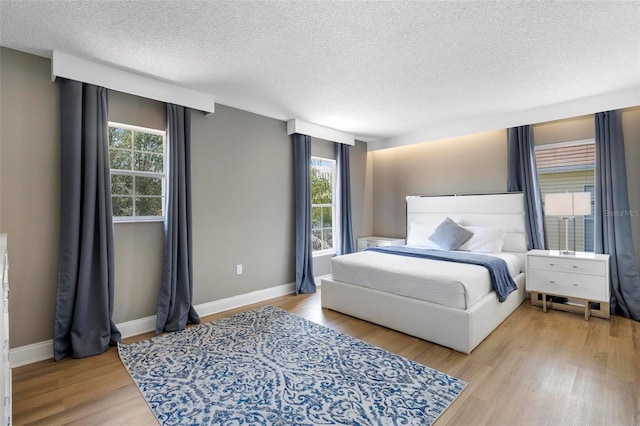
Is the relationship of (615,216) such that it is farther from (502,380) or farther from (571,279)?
(502,380)

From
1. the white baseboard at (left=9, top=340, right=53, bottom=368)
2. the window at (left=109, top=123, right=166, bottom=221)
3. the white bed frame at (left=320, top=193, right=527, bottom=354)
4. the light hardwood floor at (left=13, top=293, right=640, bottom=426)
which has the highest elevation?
the window at (left=109, top=123, right=166, bottom=221)

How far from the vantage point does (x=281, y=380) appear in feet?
7.42

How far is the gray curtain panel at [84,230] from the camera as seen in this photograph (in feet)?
8.59

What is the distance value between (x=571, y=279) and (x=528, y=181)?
1.32 meters

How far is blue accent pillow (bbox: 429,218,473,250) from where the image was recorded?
4172 mm

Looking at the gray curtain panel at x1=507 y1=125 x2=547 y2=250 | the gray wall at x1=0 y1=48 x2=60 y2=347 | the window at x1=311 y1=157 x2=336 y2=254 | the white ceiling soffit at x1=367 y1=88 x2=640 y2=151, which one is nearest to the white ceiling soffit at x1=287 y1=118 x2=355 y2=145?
the window at x1=311 y1=157 x2=336 y2=254

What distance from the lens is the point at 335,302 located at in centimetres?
370

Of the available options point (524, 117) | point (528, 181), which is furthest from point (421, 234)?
point (524, 117)

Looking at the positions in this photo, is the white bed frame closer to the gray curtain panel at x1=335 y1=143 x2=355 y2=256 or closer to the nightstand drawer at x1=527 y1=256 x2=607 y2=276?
the nightstand drawer at x1=527 y1=256 x2=607 y2=276

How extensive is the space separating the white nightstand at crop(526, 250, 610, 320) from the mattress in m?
0.25

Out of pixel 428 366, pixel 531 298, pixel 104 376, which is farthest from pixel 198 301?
pixel 531 298

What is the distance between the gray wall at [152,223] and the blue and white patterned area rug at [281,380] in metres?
0.71

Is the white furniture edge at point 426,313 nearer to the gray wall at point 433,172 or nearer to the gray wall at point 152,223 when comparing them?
the gray wall at point 152,223

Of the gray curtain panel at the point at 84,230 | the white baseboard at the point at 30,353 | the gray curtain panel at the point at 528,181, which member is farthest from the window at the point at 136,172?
the gray curtain panel at the point at 528,181
